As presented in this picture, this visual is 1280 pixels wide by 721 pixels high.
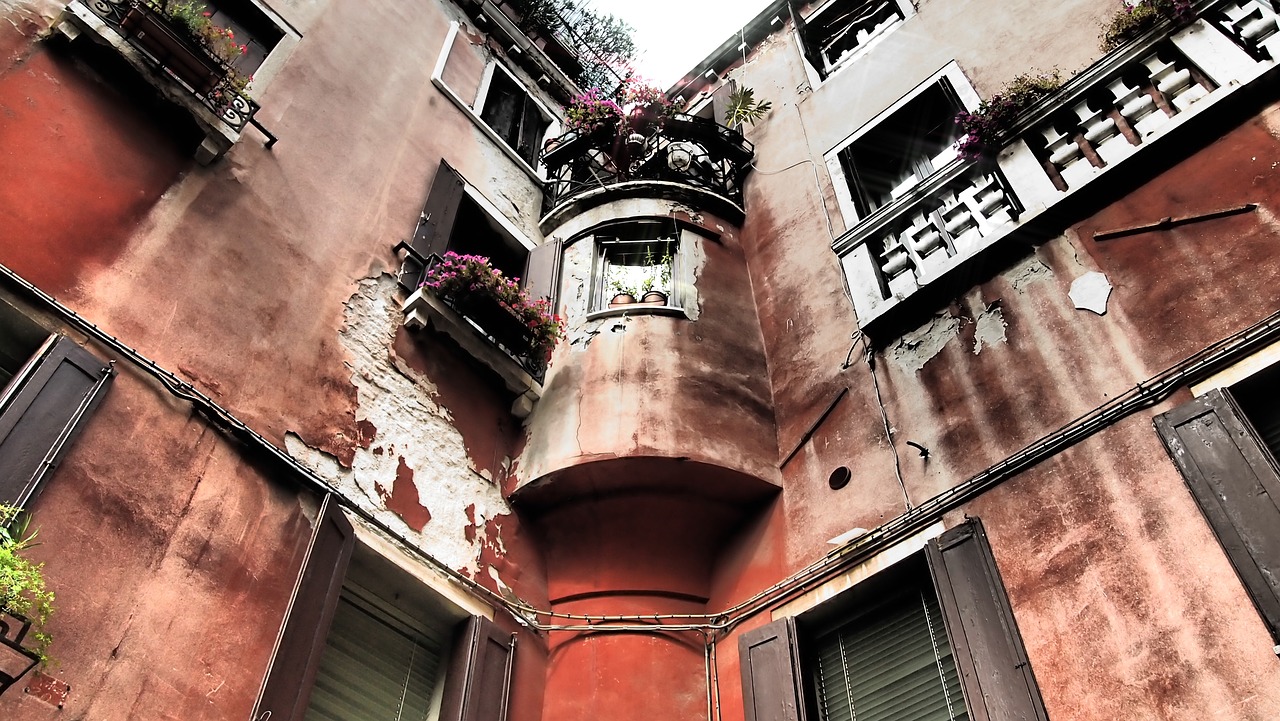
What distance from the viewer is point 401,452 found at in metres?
6.95

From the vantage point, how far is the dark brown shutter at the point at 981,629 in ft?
16.1

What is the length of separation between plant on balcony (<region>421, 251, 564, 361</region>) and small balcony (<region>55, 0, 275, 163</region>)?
81.8 inches

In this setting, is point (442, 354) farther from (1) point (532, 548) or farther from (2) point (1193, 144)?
(2) point (1193, 144)

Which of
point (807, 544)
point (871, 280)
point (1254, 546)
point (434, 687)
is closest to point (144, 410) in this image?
point (434, 687)

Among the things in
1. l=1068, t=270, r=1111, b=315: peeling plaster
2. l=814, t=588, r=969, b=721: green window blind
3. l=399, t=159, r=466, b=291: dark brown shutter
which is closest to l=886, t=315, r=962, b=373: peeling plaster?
l=1068, t=270, r=1111, b=315: peeling plaster

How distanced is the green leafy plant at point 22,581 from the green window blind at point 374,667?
185cm

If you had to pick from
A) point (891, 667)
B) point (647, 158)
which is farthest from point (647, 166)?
point (891, 667)

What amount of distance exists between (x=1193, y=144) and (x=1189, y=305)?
55.6 inches

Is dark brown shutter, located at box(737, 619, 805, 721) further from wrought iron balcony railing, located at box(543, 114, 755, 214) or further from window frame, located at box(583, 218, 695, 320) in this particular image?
wrought iron balcony railing, located at box(543, 114, 755, 214)

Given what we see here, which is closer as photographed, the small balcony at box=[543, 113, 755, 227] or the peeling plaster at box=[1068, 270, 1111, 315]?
the peeling plaster at box=[1068, 270, 1111, 315]

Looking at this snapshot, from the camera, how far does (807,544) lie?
6.88 metres

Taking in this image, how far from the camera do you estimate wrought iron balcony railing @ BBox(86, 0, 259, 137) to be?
6539 millimetres

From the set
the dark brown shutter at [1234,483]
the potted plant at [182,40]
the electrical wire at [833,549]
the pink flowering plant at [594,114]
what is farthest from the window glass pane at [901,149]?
the potted plant at [182,40]

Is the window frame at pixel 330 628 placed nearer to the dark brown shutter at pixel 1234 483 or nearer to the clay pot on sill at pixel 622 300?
the clay pot on sill at pixel 622 300
